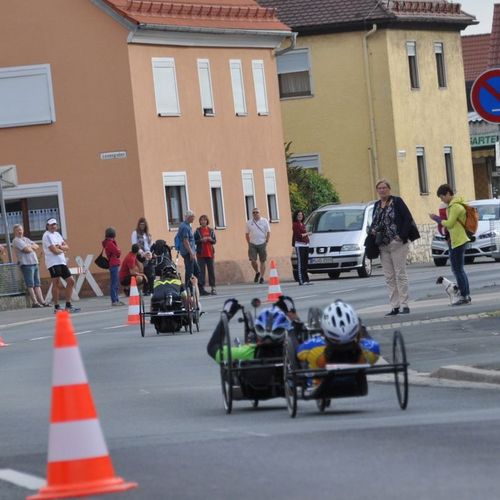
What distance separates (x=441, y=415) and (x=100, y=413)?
3360 mm

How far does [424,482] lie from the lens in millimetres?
9727

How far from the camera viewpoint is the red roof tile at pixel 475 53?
283ft

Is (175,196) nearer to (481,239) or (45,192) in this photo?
(45,192)

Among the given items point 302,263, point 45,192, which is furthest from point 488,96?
point 45,192

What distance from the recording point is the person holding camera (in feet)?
84.1

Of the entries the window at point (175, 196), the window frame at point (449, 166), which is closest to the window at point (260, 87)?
the window at point (175, 196)

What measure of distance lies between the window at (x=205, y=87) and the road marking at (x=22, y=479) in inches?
1658

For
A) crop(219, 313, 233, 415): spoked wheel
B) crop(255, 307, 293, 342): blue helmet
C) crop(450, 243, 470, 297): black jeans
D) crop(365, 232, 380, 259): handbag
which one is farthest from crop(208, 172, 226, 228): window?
crop(255, 307, 293, 342): blue helmet

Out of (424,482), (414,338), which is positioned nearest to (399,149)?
(414,338)

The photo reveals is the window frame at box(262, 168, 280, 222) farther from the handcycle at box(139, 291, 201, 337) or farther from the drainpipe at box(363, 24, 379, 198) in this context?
the handcycle at box(139, 291, 201, 337)

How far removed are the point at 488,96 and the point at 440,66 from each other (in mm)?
49076

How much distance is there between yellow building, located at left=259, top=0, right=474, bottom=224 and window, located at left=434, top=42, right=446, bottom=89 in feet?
2.08

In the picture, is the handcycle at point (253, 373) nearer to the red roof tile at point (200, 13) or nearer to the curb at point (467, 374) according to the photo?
the curb at point (467, 374)

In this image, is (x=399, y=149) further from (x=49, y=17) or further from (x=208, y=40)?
(x=49, y=17)
